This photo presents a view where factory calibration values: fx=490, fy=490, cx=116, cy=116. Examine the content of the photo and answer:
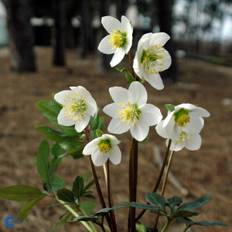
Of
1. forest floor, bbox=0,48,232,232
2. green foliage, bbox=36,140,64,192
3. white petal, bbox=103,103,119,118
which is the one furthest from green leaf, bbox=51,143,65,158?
forest floor, bbox=0,48,232,232

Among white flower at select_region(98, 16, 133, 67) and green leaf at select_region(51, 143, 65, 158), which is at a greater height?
white flower at select_region(98, 16, 133, 67)

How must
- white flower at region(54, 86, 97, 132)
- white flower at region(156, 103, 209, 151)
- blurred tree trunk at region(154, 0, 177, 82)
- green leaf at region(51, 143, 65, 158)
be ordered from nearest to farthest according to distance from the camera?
white flower at region(156, 103, 209, 151), white flower at region(54, 86, 97, 132), green leaf at region(51, 143, 65, 158), blurred tree trunk at region(154, 0, 177, 82)

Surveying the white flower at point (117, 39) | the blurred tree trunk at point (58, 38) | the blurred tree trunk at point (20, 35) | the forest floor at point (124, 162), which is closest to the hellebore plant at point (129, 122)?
the white flower at point (117, 39)

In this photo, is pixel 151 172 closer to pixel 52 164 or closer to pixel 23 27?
pixel 52 164

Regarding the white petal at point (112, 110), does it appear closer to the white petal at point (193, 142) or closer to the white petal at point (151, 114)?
the white petal at point (151, 114)

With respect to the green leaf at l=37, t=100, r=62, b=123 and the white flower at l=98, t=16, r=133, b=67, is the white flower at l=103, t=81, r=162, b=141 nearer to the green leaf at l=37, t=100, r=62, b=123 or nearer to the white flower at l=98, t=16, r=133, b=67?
the white flower at l=98, t=16, r=133, b=67

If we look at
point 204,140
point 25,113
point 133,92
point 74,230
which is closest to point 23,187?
point 133,92

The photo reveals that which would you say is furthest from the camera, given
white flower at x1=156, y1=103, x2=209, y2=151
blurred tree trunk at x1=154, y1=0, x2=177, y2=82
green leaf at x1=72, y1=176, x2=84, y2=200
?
blurred tree trunk at x1=154, y1=0, x2=177, y2=82
